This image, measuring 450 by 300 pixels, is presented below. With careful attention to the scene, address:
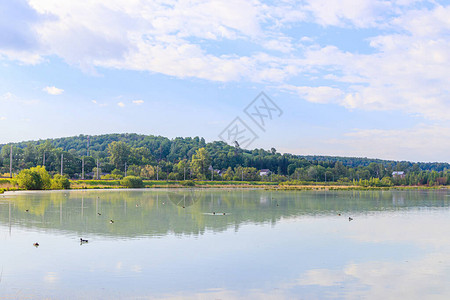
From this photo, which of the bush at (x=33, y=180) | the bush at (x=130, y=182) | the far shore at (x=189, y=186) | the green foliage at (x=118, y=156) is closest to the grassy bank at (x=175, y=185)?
the far shore at (x=189, y=186)

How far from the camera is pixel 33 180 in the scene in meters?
71.4

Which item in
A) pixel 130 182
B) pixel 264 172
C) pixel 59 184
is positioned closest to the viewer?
pixel 59 184

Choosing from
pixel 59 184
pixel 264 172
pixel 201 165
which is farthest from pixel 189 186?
pixel 264 172

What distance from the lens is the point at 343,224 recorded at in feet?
91.3

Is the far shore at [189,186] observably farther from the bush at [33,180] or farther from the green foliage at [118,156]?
the green foliage at [118,156]

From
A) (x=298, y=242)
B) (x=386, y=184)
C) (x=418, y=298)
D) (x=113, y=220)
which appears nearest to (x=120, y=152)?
(x=386, y=184)

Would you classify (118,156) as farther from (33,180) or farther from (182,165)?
(33,180)

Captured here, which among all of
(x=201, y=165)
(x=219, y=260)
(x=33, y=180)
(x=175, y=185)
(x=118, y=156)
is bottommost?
(x=175, y=185)

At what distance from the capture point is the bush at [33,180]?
70.9 metres

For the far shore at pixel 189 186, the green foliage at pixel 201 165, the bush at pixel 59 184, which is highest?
the green foliage at pixel 201 165

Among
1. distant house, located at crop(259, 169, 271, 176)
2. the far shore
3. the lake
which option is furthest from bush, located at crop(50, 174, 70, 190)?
distant house, located at crop(259, 169, 271, 176)

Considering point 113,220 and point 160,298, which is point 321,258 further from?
point 113,220

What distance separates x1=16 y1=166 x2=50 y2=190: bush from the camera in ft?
233

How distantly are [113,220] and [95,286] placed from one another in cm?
1633
